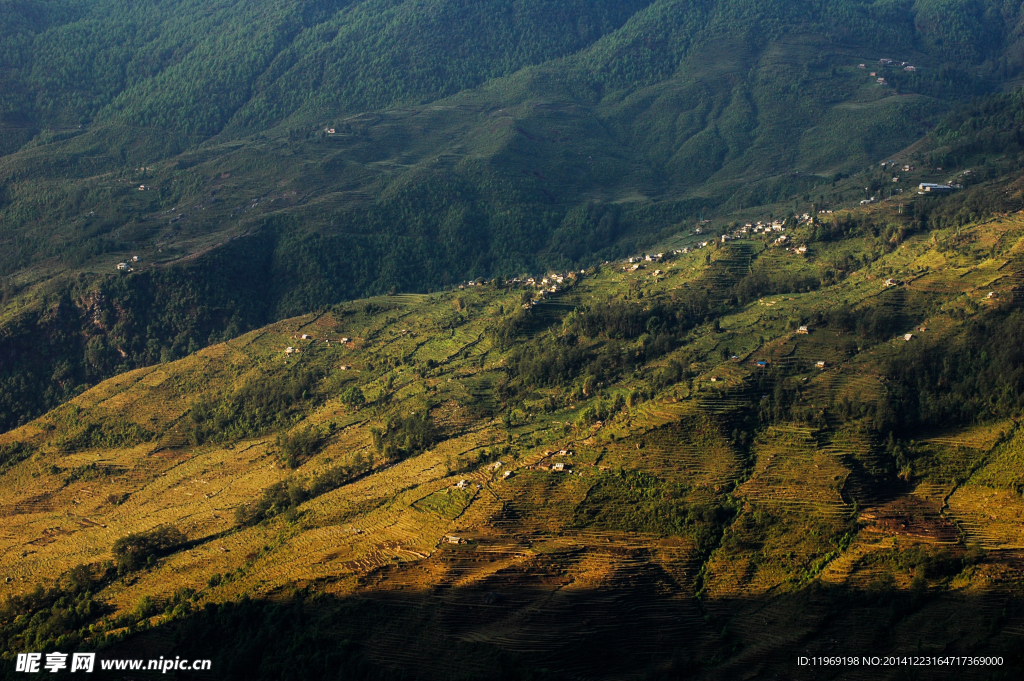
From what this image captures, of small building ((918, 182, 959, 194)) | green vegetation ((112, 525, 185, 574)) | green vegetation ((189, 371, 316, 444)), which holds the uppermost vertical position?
small building ((918, 182, 959, 194))

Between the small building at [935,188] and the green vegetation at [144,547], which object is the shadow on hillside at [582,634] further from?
the small building at [935,188]

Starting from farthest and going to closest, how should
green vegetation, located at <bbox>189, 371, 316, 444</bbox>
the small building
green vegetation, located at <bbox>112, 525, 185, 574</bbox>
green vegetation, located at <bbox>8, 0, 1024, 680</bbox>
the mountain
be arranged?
the small building, green vegetation, located at <bbox>189, 371, 316, 444</bbox>, green vegetation, located at <bbox>112, 525, 185, 574</bbox>, green vegetation, located at <bbox>8, 0, 1024, 680</bbox>, the mountain

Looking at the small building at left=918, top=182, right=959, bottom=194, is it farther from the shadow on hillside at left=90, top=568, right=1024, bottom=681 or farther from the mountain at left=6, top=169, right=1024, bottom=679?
the shadow on hillside at left=90, top=568, right=1024, bottom=681

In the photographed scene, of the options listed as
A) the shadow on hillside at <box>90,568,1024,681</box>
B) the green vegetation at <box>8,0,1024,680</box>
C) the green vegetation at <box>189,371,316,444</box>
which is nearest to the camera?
the shadow on hillside at <box>90,568,1024,681</box>

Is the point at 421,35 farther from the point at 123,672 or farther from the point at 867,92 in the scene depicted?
the point at 123,672

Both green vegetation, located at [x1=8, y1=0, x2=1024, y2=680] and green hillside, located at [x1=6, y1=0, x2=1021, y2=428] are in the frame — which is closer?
green vegetation, located at [x1=8, y1=0, x2=1024, y2=680]

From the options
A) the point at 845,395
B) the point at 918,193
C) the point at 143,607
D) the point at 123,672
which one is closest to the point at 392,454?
the point at 143,607

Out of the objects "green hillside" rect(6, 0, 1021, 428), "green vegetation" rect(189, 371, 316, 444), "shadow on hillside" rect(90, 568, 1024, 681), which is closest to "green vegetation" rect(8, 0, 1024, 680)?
"shadow on hillside" rect(90, 568, 1024, 681)

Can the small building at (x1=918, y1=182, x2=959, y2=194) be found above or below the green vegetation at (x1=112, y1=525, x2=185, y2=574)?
above
